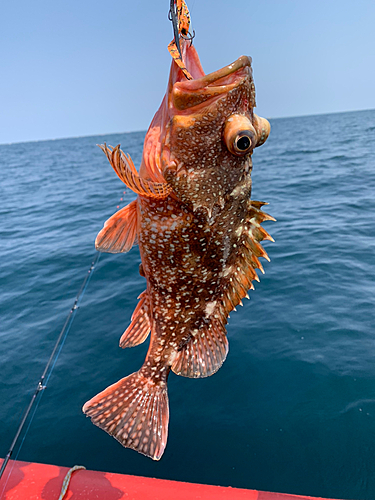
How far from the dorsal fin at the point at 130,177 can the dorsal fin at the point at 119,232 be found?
1.47ft

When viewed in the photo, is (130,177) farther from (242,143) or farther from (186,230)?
(242,143)

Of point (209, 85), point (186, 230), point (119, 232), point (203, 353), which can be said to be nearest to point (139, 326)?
point (203, 353)

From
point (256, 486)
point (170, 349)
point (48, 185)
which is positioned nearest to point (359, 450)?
point (256, 486)

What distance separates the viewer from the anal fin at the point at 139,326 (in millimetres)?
3145

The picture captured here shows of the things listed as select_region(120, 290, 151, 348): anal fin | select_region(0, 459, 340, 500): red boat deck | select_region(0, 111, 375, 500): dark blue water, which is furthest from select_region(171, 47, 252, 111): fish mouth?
select_region(0, 111, 375, 500): dark blue water

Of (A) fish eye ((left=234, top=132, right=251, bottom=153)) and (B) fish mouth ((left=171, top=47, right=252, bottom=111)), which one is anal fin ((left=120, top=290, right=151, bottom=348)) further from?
(B) fish mouth ((left=171, top=47, right=252, bottom=111))

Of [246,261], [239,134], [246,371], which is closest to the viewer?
[239,134]

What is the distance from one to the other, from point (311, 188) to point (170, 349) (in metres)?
15.2

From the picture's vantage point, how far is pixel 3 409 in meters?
5.39

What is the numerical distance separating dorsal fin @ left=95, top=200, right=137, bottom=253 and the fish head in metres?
0.56

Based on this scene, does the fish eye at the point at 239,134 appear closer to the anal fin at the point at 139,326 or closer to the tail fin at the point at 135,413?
the anal fin at the point at 139,326

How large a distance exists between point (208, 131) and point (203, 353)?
1.97 m

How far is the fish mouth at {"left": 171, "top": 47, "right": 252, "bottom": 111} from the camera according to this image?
2.27 m

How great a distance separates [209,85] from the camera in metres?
2.30
